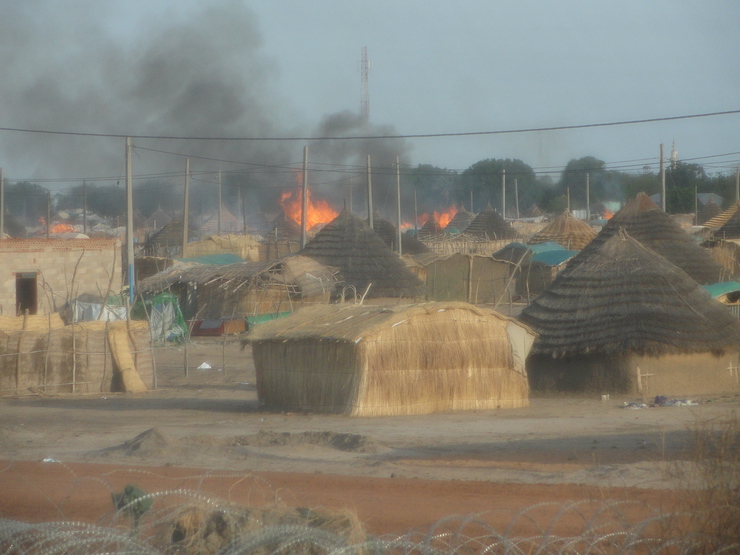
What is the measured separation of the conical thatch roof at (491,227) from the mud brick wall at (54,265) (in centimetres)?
3064

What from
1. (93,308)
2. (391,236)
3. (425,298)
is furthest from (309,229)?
(93,308)

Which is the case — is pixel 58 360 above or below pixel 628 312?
below

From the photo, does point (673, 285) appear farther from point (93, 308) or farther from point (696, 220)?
point (696, 220)

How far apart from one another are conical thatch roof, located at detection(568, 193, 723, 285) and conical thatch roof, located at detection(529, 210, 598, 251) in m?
18.0

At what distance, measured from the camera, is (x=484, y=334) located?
1647cm

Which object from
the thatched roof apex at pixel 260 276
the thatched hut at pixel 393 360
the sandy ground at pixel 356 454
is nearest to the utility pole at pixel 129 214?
the thatched roof apex at pixel 260 276

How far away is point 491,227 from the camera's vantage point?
5741 cm

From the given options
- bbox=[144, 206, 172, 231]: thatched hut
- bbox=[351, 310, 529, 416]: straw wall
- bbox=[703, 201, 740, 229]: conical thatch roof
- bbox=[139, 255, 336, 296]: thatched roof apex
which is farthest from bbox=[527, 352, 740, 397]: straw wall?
bbox=[144, 206, 172, 231]: thatched hut

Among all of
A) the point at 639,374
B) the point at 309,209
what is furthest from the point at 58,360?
the point at 309,209

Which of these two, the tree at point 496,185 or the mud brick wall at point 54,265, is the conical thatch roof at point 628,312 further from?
the tree at point 496,185

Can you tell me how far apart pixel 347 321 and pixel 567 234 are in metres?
33.8

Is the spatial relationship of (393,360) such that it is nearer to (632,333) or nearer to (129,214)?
(632,333)

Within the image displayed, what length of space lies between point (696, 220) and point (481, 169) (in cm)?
5096

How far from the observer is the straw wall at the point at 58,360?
62.0 ft
